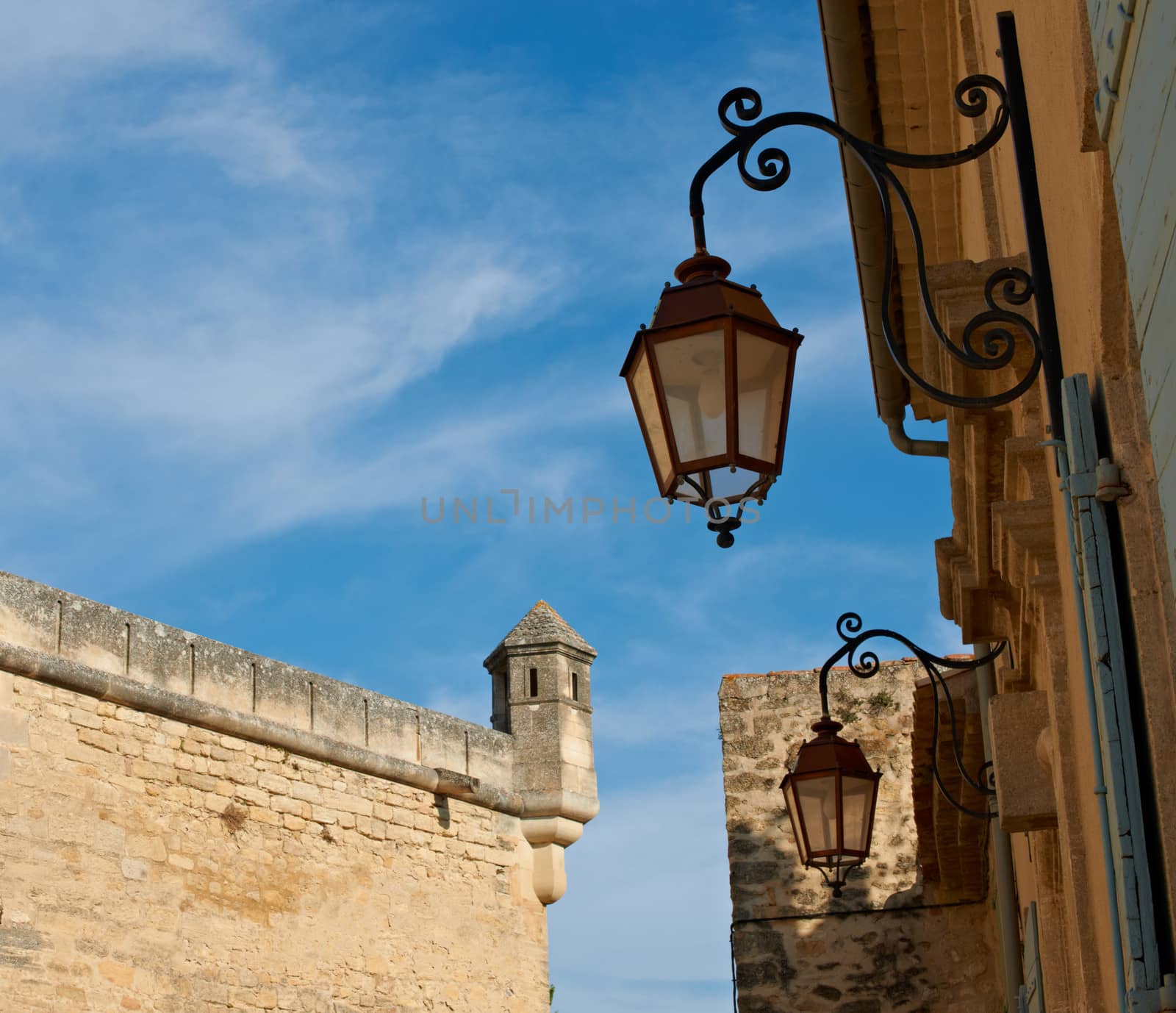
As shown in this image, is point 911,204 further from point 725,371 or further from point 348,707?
point 348,707

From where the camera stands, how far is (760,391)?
3117mm

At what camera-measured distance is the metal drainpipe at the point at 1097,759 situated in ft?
7.57

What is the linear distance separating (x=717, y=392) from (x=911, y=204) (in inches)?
19.7

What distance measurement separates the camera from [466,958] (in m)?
11.4

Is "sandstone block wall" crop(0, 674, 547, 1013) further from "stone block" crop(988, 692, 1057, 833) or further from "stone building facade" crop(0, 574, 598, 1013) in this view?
"stone block" crop(988, 692, 1057, 833)

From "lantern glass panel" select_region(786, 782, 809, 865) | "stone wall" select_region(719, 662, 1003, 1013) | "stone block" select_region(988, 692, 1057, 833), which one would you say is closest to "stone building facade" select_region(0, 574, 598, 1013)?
"stone wall" select_region(719, 662, 1003, 1013)

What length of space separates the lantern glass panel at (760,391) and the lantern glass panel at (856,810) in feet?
9.51

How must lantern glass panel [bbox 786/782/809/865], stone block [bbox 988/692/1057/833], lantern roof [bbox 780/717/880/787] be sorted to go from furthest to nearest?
lantern glass panel [bbox 786/782/809/865], lantern roof [bbox 780/717/880/787], stone block [bbox 988/692/1057/833]

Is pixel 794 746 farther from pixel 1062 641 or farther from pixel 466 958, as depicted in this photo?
pixel 1062 641

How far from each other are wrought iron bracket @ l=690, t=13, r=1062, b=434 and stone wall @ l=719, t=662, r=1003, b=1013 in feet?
28.4

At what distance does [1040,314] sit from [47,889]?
767cm

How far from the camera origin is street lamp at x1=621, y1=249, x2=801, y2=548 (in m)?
3.06

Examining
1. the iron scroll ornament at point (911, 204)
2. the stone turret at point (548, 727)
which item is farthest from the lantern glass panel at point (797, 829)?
the stone turret at point (548, 727)

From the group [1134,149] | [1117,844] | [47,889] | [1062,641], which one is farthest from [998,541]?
[47,889]
